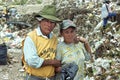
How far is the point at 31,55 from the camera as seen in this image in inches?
145

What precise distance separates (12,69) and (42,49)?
5.36 meters

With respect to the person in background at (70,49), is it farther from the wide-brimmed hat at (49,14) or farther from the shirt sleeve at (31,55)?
the shirt sleeve at (31,55)

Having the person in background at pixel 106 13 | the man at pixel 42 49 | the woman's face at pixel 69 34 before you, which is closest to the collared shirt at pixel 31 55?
the man at pixel 42 49

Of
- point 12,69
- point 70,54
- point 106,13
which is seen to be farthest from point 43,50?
point 106,13

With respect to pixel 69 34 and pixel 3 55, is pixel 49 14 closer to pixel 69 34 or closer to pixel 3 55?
pixel 69 34

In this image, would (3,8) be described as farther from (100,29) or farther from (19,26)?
(100,29)

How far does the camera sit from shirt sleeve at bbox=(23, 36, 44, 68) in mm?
3684

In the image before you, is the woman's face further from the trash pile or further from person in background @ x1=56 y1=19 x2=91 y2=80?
the trash pile

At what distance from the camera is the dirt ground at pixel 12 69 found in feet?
27.6

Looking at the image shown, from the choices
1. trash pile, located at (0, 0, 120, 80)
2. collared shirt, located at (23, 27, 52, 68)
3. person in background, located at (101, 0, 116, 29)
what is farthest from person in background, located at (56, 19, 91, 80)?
person in background, located at (101, 0, 116, 29)

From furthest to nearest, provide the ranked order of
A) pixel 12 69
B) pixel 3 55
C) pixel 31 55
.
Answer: pixel 3 55 → pixel 12 69 → pixel 31 55

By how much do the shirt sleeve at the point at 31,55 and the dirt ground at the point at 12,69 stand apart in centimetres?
467

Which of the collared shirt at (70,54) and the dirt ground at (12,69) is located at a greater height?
the collared shirt at (70,54)

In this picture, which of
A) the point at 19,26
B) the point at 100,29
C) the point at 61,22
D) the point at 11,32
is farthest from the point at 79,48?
the point at 19,26
